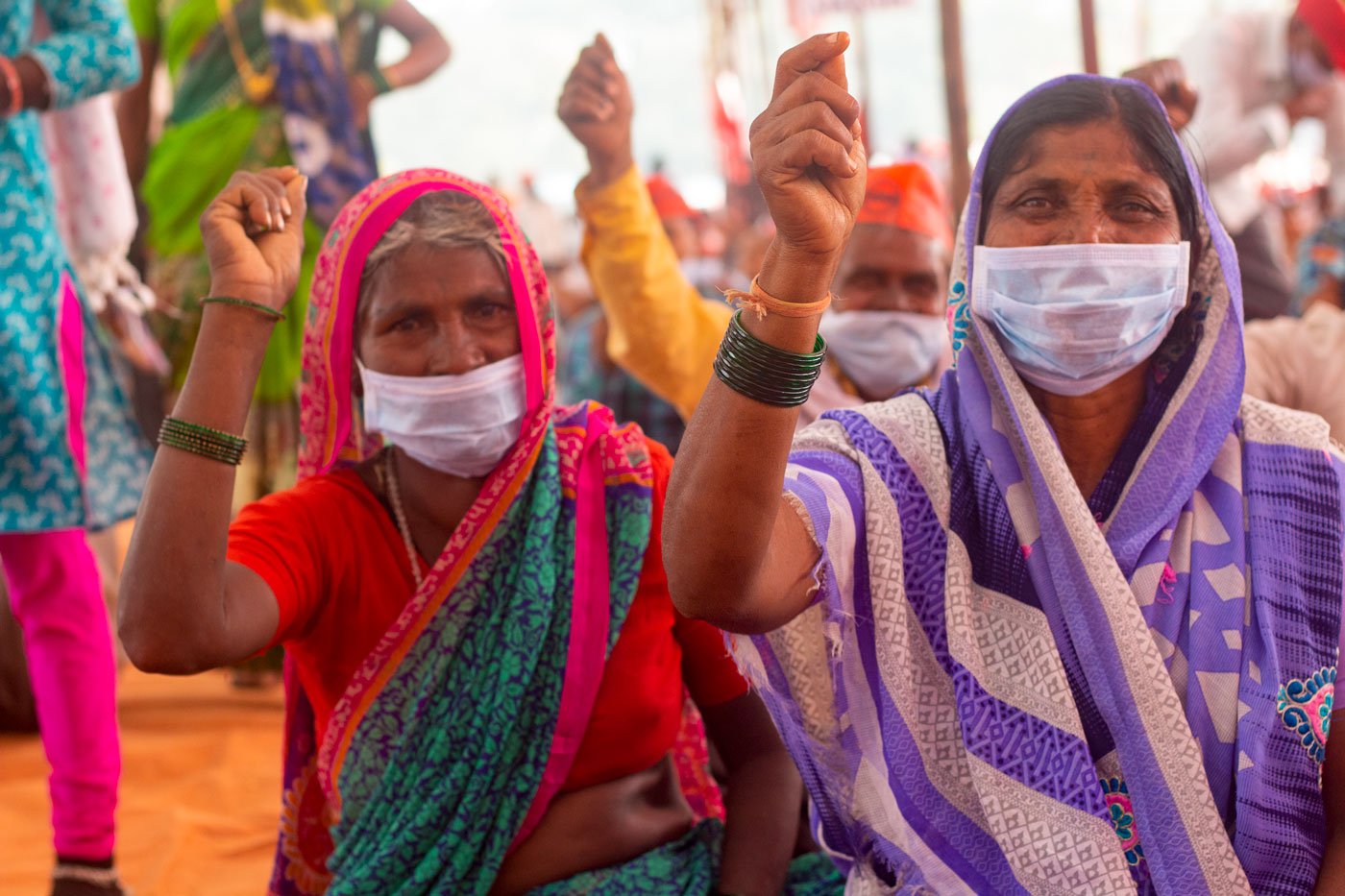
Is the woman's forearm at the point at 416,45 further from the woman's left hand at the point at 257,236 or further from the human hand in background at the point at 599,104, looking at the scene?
the woman's left hand at the point at 257,236

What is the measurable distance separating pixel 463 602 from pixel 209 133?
2635 millimetres

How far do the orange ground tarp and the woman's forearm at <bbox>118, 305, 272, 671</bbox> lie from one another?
1585 millimetres

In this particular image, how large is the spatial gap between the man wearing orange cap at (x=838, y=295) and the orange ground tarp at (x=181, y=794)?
157 cm

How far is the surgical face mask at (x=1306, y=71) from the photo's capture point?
4.55 meters

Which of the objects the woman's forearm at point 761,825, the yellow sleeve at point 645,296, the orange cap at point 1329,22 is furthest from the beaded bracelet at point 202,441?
the orange cap at point 1329,22

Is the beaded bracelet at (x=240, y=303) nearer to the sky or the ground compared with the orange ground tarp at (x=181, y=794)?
nearer to the sky

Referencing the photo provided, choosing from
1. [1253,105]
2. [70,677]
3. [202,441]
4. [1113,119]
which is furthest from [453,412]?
[1253,105]

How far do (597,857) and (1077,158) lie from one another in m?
1.24

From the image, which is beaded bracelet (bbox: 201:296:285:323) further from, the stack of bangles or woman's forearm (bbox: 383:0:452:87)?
woman's forearm (bbox: 383:0:452:87)

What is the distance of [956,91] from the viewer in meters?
4.84

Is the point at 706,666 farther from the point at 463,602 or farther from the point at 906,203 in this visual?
the point at 906,203

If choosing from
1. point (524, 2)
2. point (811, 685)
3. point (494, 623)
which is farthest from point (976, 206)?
point (524, 2)

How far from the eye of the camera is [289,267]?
6.71ft

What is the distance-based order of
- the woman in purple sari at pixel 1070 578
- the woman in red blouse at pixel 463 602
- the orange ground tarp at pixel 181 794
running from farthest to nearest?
the orange ground tarp at pixel 181 794 < the woman in red blouse at pixel 463 602 < the woman in purple sari at pixel 1070 578
